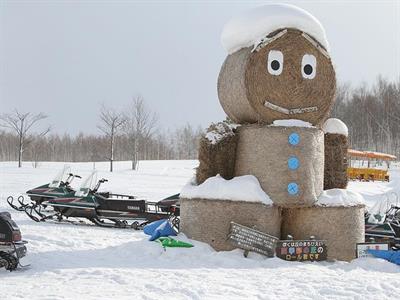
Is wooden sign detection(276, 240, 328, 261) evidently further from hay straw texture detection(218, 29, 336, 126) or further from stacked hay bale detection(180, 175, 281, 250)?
hay straw texture detection(218, 29, 336, 126)

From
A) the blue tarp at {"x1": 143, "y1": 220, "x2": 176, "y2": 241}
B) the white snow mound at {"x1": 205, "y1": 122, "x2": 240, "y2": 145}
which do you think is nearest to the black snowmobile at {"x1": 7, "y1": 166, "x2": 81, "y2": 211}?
the blue tarp at {"x1": 143, "y1": 220, "x2": 176, "y2": 241}

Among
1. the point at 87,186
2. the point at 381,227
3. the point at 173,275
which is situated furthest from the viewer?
the point at 87,186

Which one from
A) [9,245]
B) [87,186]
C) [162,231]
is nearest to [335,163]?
[162,231]

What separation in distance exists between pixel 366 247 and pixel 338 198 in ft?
3.26

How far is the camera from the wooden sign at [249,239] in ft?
28.2

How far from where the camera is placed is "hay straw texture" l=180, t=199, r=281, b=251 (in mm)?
8961

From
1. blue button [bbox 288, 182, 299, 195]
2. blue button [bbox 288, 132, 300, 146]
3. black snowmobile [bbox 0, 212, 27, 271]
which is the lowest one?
black snowmobile [bbox 0, 212, 27, 271]

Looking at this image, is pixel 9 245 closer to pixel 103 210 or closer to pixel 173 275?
pixel 173 275

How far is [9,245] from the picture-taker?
726 cm

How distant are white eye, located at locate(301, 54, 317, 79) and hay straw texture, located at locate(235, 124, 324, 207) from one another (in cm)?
97

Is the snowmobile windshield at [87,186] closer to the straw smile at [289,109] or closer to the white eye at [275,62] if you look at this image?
the straw smile at [289,109]

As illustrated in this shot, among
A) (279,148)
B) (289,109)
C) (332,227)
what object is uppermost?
(289,109)

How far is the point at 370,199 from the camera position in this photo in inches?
909

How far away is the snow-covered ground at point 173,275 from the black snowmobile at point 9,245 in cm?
14
